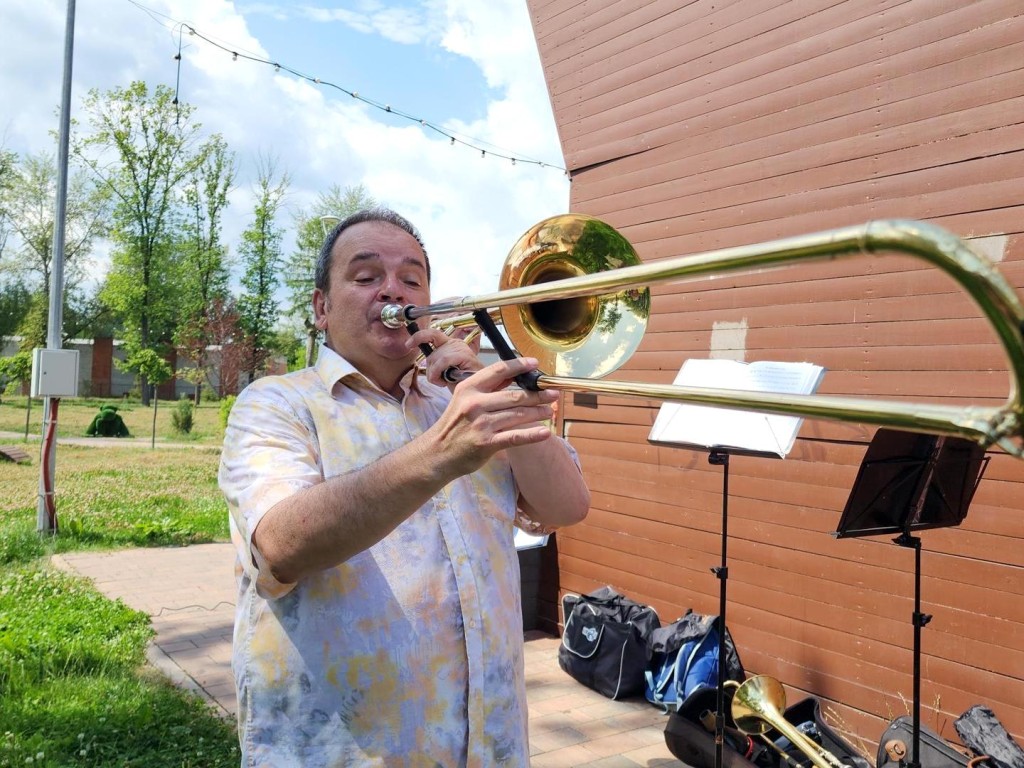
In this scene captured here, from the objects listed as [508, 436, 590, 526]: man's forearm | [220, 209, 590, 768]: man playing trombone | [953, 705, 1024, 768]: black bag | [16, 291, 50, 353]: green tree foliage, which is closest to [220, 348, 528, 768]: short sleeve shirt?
[220, 209, 590, 768]: man playing trombone

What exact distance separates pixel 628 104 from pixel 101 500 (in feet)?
27.6

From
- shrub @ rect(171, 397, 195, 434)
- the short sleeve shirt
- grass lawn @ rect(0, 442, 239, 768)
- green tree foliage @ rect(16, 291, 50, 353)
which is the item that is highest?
green tree foliage @ rect(16, 291, 50, 353)

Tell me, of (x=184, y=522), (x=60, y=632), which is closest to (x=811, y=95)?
(x=60, y=632)

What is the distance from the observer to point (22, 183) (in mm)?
29250

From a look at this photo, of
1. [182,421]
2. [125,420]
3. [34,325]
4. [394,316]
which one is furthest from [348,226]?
[34,325]

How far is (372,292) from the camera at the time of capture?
6.40ft

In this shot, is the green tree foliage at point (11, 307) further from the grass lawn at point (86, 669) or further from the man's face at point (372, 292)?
the man's face at point (372, 292)

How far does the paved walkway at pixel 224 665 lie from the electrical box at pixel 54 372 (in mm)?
1742

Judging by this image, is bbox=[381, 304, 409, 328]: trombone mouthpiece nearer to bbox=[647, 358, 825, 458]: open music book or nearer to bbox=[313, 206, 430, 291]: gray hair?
bbox=[313, 206, 430, 291]: gray hair

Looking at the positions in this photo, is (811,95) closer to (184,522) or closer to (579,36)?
(579,36)

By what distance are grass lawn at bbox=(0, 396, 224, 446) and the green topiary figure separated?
35 centimetres

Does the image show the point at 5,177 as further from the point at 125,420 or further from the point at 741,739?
the point at 741,739

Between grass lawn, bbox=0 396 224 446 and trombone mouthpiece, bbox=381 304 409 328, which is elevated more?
trombone mouthpiece, bbox=381 304 409 328

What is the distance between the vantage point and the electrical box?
319 inches
